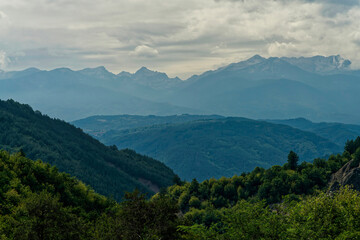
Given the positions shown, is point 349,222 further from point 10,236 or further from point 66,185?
point 66,185

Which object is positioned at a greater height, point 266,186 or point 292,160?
point 292,160

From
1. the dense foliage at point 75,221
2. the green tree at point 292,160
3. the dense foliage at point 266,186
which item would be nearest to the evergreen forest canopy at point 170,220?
the dense foliage at point 75,221

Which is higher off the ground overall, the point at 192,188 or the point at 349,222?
the point at 349,222

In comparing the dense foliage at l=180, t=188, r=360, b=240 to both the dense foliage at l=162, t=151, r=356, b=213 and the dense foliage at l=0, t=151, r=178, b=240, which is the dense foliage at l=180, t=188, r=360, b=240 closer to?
the dense foliage at l=0, t=151, r=178, b=240

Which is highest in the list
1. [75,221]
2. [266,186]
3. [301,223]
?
[301,223]

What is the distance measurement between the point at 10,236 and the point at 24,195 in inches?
1063

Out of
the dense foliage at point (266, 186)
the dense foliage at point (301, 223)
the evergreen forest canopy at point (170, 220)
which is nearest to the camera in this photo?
the dense foliage at point (301, 223)

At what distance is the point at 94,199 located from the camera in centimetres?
8744

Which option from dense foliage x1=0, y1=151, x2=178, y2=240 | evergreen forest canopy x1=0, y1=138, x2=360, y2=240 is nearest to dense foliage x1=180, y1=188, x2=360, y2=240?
evergreen forest canopy x1=0, y1=138, x2=360, y2=240

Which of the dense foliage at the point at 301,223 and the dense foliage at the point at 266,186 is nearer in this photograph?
the dense foliage at the point at 301,223

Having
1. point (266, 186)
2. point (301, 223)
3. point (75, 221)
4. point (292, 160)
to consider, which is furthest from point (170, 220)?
point (292, 160)

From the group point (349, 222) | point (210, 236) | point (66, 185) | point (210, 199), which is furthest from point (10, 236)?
point (210, 199)

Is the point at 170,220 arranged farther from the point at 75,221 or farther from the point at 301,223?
the point at 301,223

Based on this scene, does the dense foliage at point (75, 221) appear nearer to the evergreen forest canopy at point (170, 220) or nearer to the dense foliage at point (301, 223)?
the evergreen forest canopy at point (170, 220)
